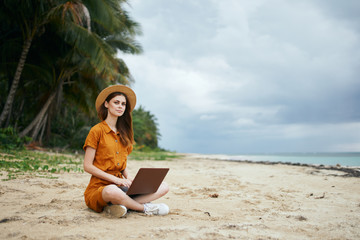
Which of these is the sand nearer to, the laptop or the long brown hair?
the laptop

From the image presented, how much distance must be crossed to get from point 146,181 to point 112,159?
40 centimetres

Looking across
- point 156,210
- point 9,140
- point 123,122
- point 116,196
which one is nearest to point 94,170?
point 116,196

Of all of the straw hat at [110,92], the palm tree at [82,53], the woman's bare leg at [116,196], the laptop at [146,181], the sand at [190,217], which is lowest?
the sand at [190,217]

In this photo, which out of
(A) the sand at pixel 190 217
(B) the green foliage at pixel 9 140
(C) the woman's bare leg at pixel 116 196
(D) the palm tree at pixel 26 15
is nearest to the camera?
(A) the sand at pixel 190 217

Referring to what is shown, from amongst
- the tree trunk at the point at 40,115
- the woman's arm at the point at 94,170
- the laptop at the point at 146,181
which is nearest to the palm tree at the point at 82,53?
the tree trunk at the point at 40,115

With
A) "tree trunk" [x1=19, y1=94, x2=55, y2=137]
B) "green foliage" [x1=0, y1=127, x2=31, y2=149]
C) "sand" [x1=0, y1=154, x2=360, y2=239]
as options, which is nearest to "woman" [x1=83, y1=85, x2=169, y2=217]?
"sand" [x1=0, y1=154, x2=360, y2=239]

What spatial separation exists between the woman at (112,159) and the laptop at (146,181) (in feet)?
0.24

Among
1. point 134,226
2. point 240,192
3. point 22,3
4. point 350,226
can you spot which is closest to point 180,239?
point 134,226

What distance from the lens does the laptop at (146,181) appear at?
2.43 meters

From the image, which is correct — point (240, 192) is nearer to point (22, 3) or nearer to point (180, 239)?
point (180, 239)

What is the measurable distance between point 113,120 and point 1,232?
1310 mm

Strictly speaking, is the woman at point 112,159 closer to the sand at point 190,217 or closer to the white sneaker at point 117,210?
the white sneaker at point 117,210

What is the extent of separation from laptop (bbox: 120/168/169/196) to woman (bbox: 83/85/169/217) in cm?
7

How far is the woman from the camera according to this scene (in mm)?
2484
